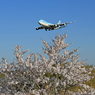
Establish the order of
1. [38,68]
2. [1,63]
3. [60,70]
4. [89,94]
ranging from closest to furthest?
[89,94], [38,68], [60,70], [1,63]

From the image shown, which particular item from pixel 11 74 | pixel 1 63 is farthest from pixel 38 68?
pixel 1 63

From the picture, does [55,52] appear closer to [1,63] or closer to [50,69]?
[50,69]

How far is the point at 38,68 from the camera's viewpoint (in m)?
8.38

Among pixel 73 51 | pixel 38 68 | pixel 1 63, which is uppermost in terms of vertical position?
pixel 73 51

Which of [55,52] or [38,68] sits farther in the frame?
[55,52]

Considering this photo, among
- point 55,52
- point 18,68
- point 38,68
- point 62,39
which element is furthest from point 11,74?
point 62,39

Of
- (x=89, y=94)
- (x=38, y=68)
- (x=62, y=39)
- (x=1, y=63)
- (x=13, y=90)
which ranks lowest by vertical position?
(x=89, y=94)

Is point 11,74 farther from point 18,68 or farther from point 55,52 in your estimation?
point 55,52

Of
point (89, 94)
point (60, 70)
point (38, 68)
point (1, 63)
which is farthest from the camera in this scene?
point (1, 63)

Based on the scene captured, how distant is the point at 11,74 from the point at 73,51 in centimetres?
369

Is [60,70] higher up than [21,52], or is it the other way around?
[21,52]

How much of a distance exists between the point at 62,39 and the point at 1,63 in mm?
3725

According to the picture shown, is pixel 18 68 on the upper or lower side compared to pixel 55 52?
lower

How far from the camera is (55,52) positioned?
9.52m
